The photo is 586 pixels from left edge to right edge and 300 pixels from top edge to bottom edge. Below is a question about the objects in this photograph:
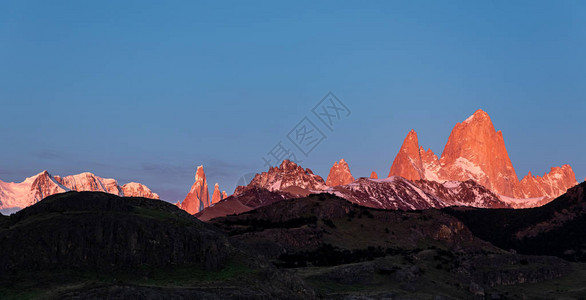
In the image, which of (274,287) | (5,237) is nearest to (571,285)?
(274,287)

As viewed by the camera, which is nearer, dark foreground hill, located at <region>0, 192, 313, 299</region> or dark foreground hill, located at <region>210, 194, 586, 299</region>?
dark foreground hill, located at <region>0, 192, 313, 299</region>

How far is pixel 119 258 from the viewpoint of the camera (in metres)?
90.3

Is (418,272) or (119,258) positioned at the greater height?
(119,258)

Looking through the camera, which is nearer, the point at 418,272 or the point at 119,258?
the point at 119,258

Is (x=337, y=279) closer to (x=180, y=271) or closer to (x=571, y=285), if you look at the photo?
(x=180, y=271)

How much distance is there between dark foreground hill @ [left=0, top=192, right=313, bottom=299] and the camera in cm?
8181

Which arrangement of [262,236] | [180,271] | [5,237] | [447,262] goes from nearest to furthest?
[5,237] → [180,271] → [447,262] → [262,236]

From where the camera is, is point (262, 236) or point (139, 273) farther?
point (262, 236)

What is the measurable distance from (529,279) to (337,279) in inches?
2566

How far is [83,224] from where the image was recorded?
9125cm

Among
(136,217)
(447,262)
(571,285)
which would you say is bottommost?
(571,285)

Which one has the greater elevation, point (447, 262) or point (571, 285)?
point (447, 262)

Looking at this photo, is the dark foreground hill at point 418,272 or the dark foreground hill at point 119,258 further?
the dark foreground hill at point 418,272

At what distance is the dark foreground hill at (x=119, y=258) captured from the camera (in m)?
81.8
